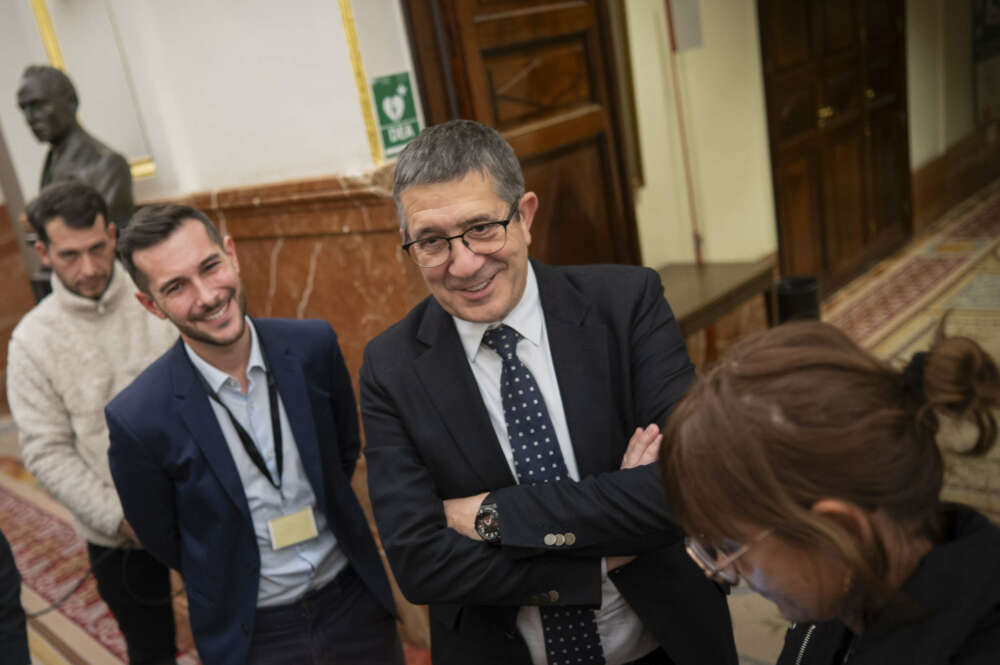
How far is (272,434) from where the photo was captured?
2.07 metres

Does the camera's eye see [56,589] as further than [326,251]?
Yes

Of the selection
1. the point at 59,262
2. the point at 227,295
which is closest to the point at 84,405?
the point at 59,262

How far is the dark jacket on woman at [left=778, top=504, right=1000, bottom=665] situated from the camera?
88 cm

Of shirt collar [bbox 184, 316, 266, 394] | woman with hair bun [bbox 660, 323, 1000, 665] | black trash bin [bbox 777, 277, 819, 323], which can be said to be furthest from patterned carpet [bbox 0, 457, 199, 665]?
black trash bin [bbox 777, 277, 819, 323]

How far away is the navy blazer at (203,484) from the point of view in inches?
77.1

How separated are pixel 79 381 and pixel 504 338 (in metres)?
1.65

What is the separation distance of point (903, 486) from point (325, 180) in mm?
2462

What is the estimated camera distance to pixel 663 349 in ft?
5.46

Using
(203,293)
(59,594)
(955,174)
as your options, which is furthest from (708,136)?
(59,594)

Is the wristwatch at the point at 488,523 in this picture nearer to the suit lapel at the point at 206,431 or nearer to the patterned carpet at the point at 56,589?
the suit lapel at the point at 206,431

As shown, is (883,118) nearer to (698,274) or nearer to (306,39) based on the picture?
(698,274)

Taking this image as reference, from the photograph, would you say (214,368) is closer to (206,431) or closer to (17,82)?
(206,431)

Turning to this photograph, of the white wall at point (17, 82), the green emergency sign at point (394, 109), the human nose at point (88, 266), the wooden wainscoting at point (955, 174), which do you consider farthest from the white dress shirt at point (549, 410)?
the wooden wainscoting at point (955, 174)

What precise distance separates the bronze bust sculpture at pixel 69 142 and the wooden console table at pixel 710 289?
260cm
